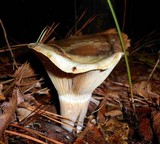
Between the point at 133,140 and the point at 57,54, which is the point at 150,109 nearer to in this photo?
the point at 133,140

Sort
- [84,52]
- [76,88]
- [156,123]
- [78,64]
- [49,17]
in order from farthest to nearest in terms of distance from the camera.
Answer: [49,17] < [156,123] < [76,88] < [84,52] < [78,64]

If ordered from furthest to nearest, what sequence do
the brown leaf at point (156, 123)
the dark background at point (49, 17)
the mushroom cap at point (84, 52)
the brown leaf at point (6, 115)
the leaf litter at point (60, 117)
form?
the dark background at point (49, 17) < the brown leaf at point (156, 123) < the leaf litter at point (60, 117) < the brown leaf at point (6, 115) < the mushroom cap at point (84, 52)

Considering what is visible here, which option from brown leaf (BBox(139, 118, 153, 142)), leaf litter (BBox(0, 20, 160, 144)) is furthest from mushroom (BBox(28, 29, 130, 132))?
brown leaf (BBox(139, 118, 153, 142))

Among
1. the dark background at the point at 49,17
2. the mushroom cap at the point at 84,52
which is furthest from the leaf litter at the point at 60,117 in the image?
the dark background at the point at 49,17

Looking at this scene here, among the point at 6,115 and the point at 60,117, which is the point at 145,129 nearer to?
the point at 60,117

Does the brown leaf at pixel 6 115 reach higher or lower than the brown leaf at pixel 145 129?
higher

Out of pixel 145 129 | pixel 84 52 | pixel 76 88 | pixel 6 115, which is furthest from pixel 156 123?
pixel 6 115

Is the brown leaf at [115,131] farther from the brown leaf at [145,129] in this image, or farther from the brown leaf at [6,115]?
the brown leaf at [6,115]
